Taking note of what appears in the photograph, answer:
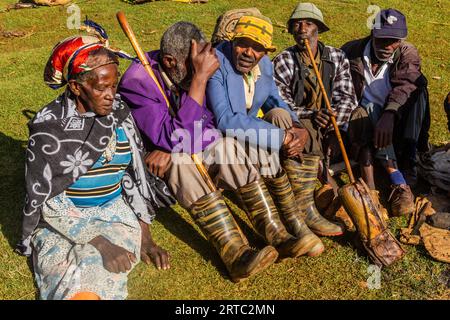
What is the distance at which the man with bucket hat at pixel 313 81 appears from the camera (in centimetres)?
478

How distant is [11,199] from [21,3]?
7.62 metres

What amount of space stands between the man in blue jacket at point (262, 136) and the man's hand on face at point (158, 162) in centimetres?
48

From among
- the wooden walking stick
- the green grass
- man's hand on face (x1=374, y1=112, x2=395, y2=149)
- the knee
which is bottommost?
the green grass

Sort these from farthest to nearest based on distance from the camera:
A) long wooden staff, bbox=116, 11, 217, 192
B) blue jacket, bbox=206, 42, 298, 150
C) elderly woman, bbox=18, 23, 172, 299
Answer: blue jacket, bbox=206, 42, 298, 150 → long wooden staff, bbox=116, 11, 217, 192 → elderly woman, bbox=18, 23, 172, 299

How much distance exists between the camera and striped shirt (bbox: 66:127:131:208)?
3.71 meters

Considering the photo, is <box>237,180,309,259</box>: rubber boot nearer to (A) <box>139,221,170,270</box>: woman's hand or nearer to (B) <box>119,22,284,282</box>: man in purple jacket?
(B) <box>119,22,284,282</box>: man in purple jacket

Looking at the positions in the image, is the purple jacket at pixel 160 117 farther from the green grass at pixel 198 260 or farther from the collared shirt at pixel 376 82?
the collared shirt at pixel 376 82

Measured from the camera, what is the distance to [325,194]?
467 centimetres

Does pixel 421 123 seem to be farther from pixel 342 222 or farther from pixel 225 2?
pixel 225 2

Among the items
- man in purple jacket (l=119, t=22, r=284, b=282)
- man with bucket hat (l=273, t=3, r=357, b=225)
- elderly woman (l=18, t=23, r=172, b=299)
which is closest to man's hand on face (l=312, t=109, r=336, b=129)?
man with bucket hat (l=273, t=3, r=357, b=225)

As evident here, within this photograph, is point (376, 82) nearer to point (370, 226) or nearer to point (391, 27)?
point (391, 27)

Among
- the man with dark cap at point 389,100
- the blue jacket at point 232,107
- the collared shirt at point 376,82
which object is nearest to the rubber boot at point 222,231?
the blue jacket at point 232,107

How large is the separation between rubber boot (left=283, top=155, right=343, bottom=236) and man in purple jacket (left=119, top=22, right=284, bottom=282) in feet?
1.58
